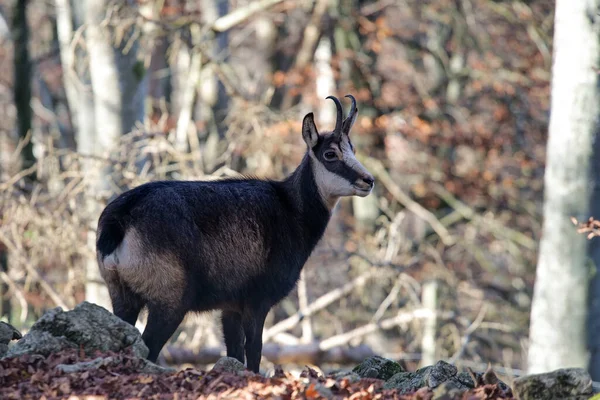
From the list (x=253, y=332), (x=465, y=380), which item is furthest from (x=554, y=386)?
(x=253, y=332)

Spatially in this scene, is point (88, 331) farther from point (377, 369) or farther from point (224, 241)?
point (377, 369)

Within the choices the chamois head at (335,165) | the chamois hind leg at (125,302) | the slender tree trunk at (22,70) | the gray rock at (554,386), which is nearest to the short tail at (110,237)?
the chamois hind leg at (125,302)

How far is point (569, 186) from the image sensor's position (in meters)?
9.06

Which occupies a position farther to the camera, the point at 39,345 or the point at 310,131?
the point at 310,131

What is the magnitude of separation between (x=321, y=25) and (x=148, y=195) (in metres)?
10.9

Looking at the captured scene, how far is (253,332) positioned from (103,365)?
1.51m

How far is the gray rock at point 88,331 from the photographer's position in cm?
570

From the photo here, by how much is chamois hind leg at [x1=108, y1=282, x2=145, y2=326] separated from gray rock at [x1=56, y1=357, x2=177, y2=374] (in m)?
0.74

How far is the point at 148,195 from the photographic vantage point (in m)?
6.26

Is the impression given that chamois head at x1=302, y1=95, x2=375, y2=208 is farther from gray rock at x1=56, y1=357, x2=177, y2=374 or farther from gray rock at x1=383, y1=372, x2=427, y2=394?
gray rock at x1=56, y1=357, x2=177, y2=374

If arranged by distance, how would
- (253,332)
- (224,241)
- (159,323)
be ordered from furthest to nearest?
(253,332) < (224,241) < (159,323)

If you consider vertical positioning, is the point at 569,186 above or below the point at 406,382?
above

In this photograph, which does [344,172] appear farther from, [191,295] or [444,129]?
[444,129]

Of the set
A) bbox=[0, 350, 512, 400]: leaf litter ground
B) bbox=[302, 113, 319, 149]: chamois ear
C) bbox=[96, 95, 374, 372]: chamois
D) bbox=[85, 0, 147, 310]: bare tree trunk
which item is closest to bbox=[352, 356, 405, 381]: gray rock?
bbox=[96, 95, 374, 372]: chamois
